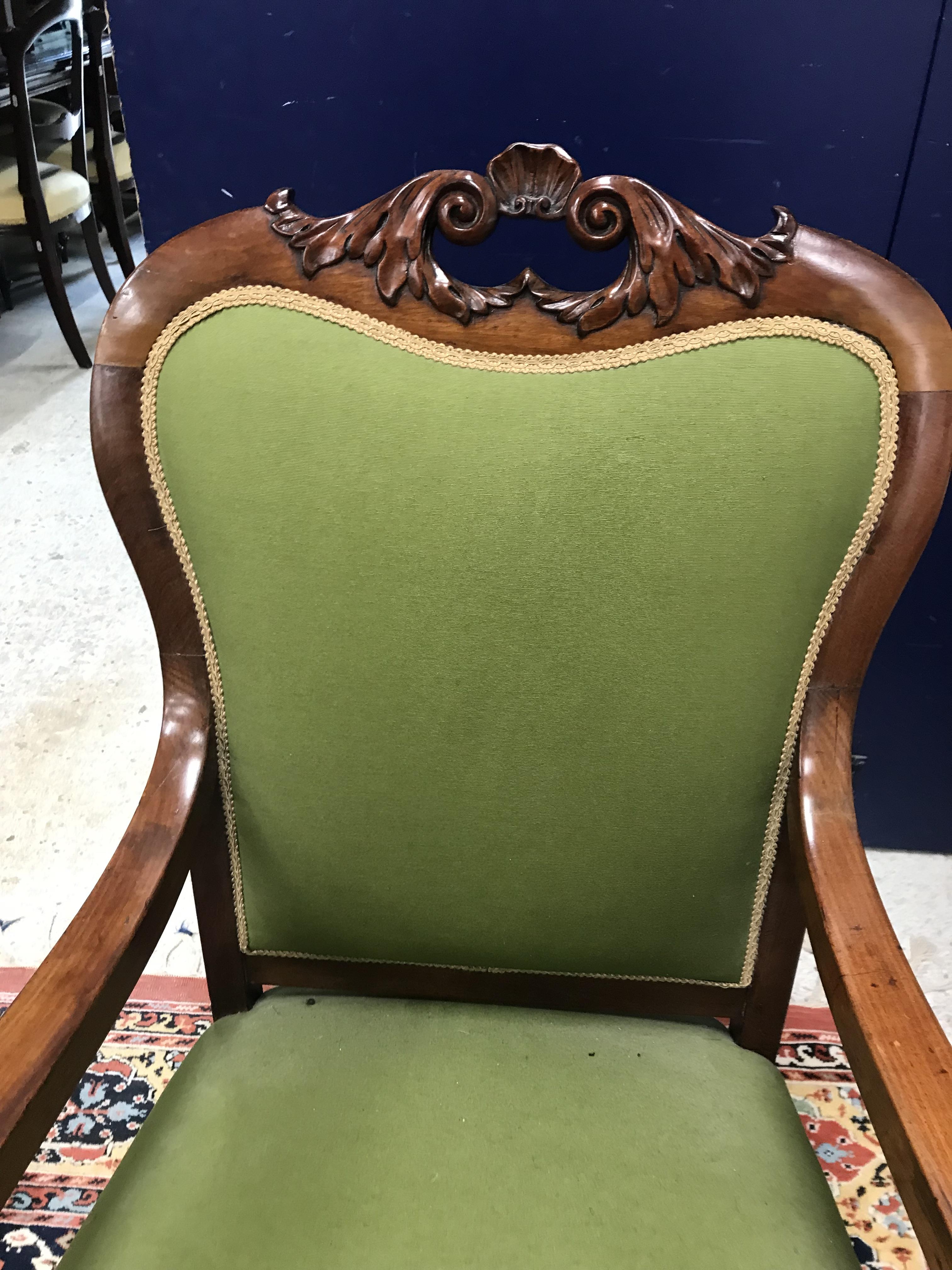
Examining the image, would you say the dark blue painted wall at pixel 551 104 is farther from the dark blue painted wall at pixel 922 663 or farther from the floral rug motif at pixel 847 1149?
the floral rug motif at pixel 847 1149

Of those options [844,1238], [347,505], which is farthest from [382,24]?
[844,1238]

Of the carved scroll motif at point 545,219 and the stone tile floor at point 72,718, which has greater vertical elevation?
the carved scroll motif at point 545,219

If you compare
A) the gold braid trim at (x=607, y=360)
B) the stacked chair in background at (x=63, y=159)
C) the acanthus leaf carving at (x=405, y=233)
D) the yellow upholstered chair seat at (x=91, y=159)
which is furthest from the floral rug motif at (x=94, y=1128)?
the yellow upholstered chair seat at (x=91, y=159)

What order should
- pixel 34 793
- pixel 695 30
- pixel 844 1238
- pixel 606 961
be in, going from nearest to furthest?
pixel 844 1238, pixel 606 961, pixel 695 30, pixel 34 793

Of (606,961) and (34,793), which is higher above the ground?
(606,961)

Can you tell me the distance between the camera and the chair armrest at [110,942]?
1.58 feet

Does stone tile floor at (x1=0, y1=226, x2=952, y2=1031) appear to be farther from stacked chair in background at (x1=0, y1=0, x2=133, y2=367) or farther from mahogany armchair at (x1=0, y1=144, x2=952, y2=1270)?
mahogany armchair at (x1=0, y1=144, x2=952, y2=1270)

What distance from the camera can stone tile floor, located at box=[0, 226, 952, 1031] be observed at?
1199mm

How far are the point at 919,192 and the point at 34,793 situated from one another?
4.50 ft

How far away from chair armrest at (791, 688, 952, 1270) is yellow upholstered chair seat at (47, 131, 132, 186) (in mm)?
2946

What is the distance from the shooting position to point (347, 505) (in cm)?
58

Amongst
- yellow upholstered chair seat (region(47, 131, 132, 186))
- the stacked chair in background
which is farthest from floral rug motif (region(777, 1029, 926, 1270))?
yellow upholstered chair seat (region(47, 131, 132, 186))

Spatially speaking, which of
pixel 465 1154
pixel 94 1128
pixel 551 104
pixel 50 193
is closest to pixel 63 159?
pixel 50 193

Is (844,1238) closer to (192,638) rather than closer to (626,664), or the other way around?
(626,664)
